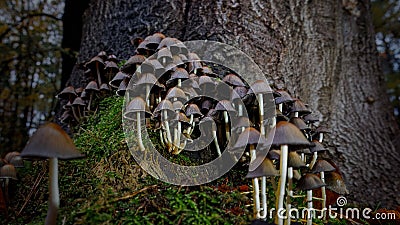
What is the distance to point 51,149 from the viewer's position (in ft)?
5.14

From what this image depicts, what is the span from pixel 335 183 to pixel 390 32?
9314 mm

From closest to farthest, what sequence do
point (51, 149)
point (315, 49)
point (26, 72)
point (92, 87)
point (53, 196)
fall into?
point (51, 149), point (53, 196), point (92, 87), point (315, 49), point (26, 72)

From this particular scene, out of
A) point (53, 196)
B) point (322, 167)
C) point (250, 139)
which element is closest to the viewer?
point (53, 196)

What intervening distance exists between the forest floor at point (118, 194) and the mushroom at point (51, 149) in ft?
0.50

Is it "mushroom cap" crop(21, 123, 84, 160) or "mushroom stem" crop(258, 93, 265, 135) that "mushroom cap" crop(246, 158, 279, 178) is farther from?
"mushroom cap" crop(21, 123, 84, 160)

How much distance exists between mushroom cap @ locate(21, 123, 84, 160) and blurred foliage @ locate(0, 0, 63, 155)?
531 centimetres

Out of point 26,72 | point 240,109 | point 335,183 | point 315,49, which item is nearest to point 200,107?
point 240,109

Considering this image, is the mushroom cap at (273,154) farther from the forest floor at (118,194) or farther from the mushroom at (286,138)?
the forest floor at (118,194)

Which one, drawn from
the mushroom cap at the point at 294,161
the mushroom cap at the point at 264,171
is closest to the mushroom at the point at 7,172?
the mushroom cap at the point at 264,171

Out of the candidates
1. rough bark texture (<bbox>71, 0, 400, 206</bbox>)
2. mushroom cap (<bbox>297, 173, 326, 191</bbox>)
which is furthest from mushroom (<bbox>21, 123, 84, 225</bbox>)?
rough bark texture (<bbox>71, 0, 400, 206</bbox>)

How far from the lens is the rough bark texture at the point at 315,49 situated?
3385mm

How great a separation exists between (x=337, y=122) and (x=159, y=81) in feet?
8.00

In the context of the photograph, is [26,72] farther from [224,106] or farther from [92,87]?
[224,106]

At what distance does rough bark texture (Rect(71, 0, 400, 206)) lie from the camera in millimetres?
3385
